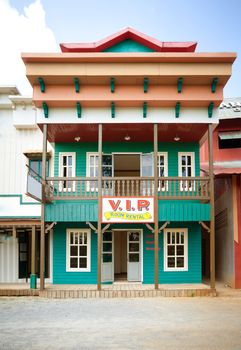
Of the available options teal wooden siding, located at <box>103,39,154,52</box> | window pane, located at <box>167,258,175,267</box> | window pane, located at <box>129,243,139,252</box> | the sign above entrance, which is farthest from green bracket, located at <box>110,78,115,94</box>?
window pane, located at <box>167,258,175,267</box>

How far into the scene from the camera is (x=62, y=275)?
17984mm

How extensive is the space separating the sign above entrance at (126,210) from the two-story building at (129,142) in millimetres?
34

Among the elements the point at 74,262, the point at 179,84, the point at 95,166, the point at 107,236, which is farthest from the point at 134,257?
the point at 179,84

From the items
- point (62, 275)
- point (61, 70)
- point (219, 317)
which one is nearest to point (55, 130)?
point (61, 70)

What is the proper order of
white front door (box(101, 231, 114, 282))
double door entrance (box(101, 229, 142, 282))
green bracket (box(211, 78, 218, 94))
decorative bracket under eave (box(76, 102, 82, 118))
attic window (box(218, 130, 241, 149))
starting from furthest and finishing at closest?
attic window (box(218, 130, 241, 149)) < double door entrance (box(101, 229, 142, 282)) < white front door (box(101, 231, 114, 282)) < decorative bracket under eave (box(76, 102, 82, 118)) < green bracket (box(211, 78, 218, 94))

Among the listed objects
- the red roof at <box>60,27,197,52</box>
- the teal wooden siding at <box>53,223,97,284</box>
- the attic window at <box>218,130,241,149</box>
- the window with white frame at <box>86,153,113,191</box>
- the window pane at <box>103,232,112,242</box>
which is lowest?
the teal wooden siding at <box>53,223,97,284</box>

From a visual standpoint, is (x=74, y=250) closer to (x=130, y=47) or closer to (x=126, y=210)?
(x=126, y=210)

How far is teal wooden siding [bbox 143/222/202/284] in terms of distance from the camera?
18000 millimetres

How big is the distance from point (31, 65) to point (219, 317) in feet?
31.8

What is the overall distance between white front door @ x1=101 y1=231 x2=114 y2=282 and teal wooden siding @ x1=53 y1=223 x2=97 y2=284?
1.27ft

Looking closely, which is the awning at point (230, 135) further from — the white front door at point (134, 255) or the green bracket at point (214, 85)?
the white front door at point (134, 255)

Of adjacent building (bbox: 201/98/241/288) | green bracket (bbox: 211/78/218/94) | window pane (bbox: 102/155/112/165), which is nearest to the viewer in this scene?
green bracket (bbox: 211/78/218/94)

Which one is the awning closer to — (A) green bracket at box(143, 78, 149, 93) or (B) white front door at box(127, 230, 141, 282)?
(A) green bracket at box(143, 78, 149, 93)

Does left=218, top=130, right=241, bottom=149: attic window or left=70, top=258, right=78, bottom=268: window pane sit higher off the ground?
left=218, top=130, right=241, bottom=149: attic window
